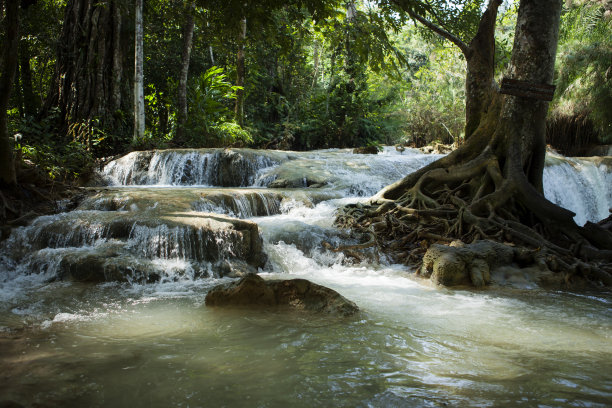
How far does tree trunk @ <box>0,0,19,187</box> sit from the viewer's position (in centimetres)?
581

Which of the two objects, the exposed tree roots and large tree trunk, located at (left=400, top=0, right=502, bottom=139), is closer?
the exposed tree roots

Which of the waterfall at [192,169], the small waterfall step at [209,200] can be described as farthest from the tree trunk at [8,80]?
the waterfall at [192,169]

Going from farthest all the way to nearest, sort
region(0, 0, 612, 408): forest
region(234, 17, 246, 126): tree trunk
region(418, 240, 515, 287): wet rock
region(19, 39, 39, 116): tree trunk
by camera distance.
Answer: region(19, 39, 39, 116): tree trunk < region(234, 17, 246, 126): tree trunk < region(418, 240, 515, 287): wet rock < region(0, 0, 612, 408): forest

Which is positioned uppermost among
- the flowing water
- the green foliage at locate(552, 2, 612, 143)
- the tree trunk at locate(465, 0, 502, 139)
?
the green foliage at locate(552, 2, 612, 143)

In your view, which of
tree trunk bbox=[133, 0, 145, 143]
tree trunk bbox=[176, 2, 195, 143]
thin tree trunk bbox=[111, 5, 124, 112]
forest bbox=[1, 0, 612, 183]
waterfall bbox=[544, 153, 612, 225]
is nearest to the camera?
forest bbox=[1, 0, 612, 183]

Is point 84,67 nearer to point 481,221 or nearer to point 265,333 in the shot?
point 481,221

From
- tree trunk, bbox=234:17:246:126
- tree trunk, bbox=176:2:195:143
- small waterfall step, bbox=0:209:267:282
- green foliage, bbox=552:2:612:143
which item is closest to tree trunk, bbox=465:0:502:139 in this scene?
small waterfall step, bbox=0:209:267:282

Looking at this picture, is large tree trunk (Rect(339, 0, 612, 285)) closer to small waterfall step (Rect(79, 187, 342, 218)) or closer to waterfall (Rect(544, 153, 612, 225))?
small waterfall step (Rect(79, 187, 342, 218))

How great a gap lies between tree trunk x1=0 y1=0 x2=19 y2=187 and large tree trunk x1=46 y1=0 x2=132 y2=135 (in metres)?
6.86

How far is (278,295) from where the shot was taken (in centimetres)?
417

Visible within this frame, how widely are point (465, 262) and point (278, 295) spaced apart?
2.65 meters

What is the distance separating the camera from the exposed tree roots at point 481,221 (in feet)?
19.8

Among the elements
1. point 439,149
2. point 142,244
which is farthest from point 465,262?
point 439,149

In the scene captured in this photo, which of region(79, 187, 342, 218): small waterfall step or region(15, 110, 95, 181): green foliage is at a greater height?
region(15, 110, 95, 181): green foliage
